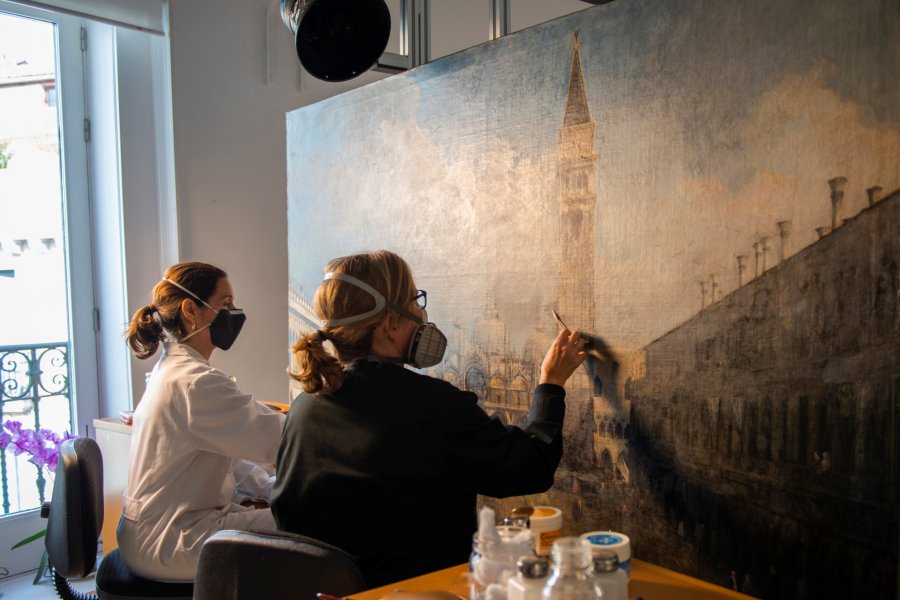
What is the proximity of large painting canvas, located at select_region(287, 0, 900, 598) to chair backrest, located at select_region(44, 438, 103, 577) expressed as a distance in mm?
1003

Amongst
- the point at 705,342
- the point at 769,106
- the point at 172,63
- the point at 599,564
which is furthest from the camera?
the point at 172,63

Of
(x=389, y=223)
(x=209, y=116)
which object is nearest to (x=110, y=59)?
(x=209, y=116)

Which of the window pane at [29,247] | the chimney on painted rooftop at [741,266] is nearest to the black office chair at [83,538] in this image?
the chimney on painted rooftop at [741,266]

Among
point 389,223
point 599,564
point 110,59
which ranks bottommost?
point 599,564

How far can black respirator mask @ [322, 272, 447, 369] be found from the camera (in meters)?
1.63

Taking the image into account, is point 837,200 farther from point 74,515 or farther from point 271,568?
point 74,515

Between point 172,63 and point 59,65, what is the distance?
0.52m

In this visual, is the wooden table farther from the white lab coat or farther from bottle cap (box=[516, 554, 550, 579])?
the white lab coat

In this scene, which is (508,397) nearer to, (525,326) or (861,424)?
(525,326)

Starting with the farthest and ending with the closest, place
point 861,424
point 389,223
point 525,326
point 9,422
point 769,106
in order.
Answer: point 9,422
point 389,223
point 525,326
point 769,106
point 861,424

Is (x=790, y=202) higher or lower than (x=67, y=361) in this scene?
higher

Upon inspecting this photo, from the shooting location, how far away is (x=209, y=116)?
3.71m

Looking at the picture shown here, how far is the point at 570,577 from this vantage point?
0.91 meters

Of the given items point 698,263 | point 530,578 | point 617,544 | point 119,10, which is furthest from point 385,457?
point 119,10
